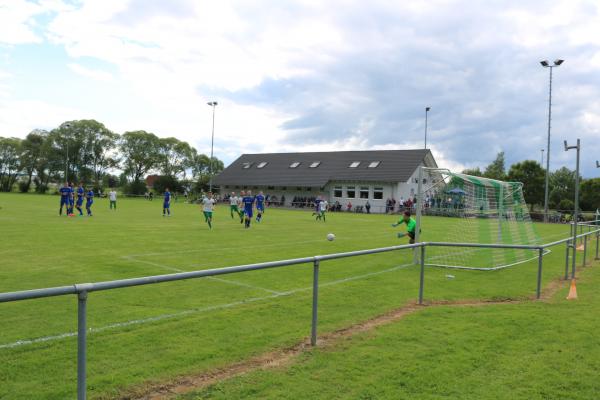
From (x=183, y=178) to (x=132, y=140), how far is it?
11678 mm

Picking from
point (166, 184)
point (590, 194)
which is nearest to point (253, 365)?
point (590, 194)

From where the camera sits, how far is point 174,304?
743 cm

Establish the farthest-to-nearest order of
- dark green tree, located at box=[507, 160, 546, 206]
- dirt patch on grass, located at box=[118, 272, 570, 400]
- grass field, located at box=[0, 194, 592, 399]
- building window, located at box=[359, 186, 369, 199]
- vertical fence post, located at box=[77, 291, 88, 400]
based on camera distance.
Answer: building window, located at box=[359, 186, 369, 199] < dark green tree, located at box=[507, 160, 546, 206] < grass field, located at box=[0, 194, 592, 399] < dirt patch on grass, located at box=[118, 272, 570, 400] < vertical fence post, located at box=[77, 291, 88, 400]

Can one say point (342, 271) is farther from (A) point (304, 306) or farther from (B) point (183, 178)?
(B) point (183, 178)

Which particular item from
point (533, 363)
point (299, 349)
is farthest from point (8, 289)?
point (533, 363)

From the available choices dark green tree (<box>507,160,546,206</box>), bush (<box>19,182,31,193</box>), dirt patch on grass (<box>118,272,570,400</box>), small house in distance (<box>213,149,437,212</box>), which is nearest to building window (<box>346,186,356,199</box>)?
small house in distance (<box>213,149,437,212</box>)

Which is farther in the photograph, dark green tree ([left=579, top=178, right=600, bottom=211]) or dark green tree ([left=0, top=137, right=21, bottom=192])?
dark green tree ([left=0, top=137, right=21, bottom=192])

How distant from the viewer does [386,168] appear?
181 ft

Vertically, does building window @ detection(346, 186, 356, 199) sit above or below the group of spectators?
above

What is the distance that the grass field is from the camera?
4805 millimetres

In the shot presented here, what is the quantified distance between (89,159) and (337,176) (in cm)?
5016

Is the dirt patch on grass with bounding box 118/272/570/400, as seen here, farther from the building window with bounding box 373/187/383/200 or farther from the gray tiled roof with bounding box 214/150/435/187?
the building window with bounding box 373/187/383/200

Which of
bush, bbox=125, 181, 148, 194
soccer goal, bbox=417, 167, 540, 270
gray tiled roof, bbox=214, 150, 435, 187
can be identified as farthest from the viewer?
bush, bbox=125, 181, 148, 194

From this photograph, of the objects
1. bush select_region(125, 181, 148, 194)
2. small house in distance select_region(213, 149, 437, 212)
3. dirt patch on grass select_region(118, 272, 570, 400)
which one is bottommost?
dirt patch on grass select_region(118, 272, 570, 400)
